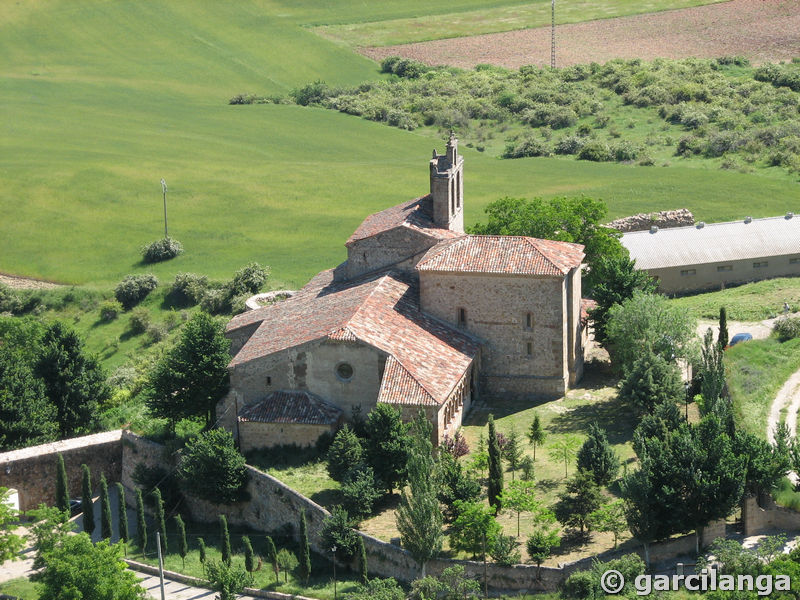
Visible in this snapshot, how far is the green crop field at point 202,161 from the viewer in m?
107

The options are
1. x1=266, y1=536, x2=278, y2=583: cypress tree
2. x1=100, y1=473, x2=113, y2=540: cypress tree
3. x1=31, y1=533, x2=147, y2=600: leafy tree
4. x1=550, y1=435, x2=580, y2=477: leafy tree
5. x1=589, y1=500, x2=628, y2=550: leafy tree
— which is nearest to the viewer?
x1=31, y1=533, x2=147, y2=600: leafy tree

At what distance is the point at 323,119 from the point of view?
142625mm

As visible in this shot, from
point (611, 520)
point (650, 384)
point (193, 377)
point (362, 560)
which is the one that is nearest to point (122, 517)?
point (193, 377)

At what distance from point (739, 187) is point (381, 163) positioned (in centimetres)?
3371

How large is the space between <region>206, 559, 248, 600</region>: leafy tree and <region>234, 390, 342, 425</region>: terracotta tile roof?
938cm

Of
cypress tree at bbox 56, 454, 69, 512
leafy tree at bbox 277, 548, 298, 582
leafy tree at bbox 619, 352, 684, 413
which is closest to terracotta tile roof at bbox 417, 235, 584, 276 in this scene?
leafy tree at bbox 619, 352, 684, 413

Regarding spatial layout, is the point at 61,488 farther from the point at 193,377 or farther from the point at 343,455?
the point at 343,455

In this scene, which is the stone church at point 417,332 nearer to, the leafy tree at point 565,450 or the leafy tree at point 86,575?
the leafy tree at point 565,450

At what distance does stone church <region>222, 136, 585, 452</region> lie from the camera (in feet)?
209

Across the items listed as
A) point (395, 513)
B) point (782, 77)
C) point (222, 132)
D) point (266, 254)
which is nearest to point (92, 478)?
point (395, 513)

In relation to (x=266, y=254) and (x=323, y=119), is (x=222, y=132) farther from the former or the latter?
(x=266, y=254)

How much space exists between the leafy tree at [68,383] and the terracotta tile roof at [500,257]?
64.5ft

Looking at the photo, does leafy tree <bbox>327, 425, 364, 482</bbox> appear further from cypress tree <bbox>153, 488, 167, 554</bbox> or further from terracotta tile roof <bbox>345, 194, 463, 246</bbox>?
terracotta tile roof <bbox>345, 194, 463, 246</bbox>

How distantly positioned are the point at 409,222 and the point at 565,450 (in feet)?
57.9
